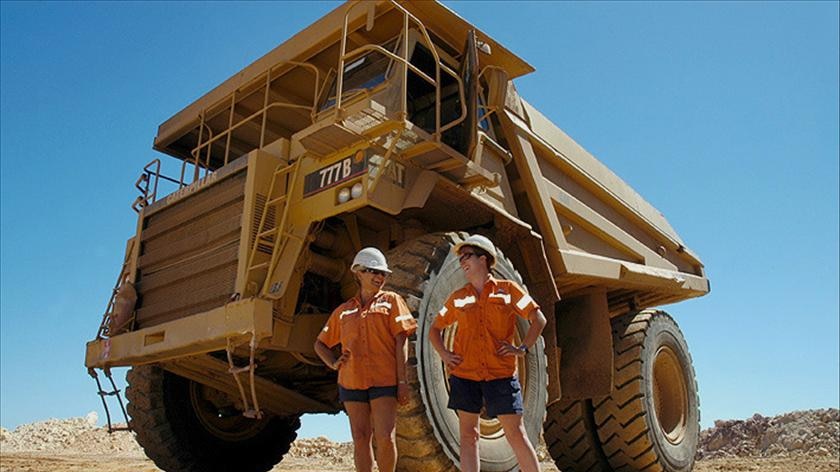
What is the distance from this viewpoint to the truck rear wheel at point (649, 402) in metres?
6.95

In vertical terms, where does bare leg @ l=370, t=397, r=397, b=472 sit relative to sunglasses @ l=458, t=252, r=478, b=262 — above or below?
below

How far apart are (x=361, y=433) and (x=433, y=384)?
0.69 meters

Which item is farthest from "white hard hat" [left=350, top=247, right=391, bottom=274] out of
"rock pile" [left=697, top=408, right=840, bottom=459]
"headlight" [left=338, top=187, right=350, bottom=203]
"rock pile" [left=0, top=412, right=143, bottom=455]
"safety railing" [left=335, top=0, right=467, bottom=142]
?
"rock pile" [left=0, top=412, right=143, bottom=455]

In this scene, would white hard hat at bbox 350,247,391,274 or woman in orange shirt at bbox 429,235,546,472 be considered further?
white hard hat at bbox 350,247,391,274

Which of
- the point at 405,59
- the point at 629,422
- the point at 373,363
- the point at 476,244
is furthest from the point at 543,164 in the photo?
the point at 373,363

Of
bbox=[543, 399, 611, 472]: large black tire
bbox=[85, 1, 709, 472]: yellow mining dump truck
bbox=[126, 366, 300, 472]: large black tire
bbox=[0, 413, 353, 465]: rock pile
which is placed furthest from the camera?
bbox=[0, 413, 353, 465]: rock pile

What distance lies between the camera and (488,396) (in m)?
3.52

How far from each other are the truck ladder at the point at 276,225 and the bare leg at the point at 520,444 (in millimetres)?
1865

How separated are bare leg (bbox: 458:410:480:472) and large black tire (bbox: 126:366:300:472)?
326 cm

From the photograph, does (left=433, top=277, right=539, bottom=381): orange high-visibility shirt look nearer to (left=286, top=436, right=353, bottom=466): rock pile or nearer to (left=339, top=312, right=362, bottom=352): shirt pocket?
(left=339, top=312, right=362, bottom=352): shirt pocket

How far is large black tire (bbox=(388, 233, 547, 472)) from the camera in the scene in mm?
4113

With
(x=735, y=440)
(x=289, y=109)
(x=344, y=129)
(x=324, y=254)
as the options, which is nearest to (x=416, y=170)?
(x=344, y=129)

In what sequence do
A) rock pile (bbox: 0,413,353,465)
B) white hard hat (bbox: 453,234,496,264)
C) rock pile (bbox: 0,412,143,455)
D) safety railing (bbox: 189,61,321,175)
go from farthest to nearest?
rock pile (bbox: 0,412,143,455)
rock pile (bbox: 0,413,353,465)
safety railing (bbox: 189,61,321,175)
white hard hat (bbox: 453,234,496,264)

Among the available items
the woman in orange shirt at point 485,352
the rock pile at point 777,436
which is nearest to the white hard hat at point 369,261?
the woman in orange shirt at point 485,352
